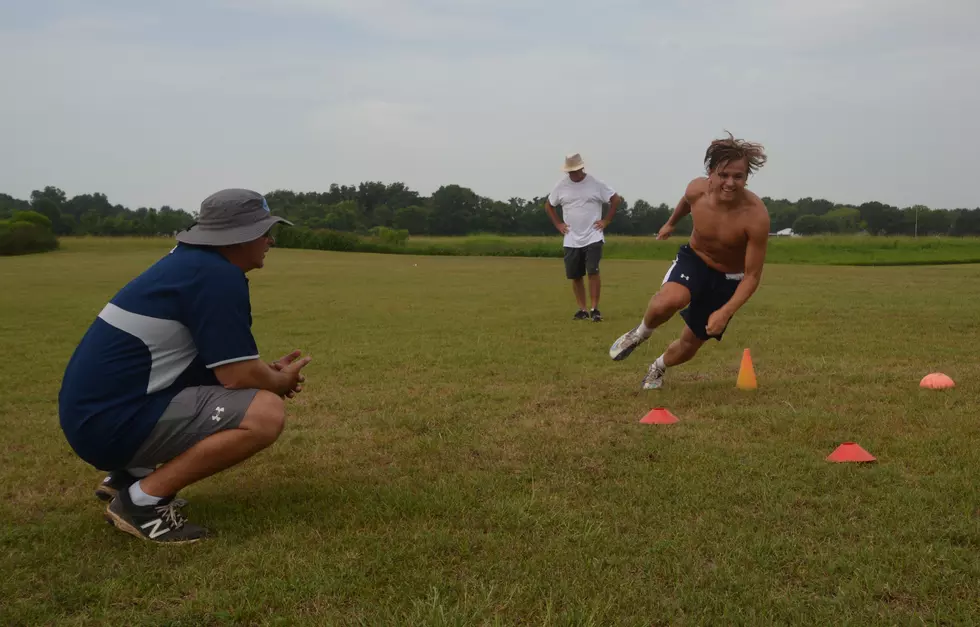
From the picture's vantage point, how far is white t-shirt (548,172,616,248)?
36.9 feet

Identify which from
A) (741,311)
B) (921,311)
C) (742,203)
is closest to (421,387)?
(742,203)

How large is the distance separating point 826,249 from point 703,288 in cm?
3330

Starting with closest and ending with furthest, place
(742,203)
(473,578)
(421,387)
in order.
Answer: (473,578) → (742,203) → (421,387)

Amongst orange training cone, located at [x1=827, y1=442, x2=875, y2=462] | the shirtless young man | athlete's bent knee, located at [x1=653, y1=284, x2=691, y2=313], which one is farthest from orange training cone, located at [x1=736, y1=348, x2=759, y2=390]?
orange training cone, located at [x1=827, y1=442, x2=875, y2=462]

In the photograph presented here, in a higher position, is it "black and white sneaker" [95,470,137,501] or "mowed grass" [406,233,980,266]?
"mowed grass" [406,233,980,266]

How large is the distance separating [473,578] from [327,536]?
741 mm

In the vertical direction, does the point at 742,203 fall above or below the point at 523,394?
above

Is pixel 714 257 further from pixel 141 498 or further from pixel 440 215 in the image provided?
pixel 440 215

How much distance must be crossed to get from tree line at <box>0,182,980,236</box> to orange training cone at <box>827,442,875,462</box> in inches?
1068

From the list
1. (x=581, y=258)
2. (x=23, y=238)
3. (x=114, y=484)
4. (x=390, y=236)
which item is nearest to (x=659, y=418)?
(x=114, y=484)

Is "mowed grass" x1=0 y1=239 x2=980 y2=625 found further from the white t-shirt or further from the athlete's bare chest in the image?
the white t-shirt

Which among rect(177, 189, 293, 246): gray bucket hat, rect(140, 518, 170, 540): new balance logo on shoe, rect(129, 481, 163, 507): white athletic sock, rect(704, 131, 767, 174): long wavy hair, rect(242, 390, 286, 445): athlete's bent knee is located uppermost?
rect(704, 131, 767, 174): long wavy hair

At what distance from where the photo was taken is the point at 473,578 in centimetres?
279

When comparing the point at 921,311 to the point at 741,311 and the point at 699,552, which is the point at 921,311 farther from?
the point at 699,552
